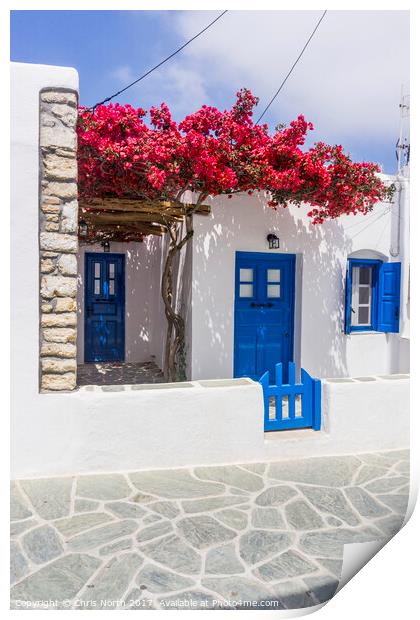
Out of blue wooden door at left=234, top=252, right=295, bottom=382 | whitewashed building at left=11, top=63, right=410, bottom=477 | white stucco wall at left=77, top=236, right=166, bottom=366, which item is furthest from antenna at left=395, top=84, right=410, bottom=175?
white stucco wall at left=77, top=236, right=166, bottom=366

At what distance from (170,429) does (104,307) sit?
5.47 meters

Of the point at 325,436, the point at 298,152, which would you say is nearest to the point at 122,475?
the point at 325,436

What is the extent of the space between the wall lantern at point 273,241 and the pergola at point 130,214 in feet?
3.26

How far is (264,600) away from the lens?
2562mm

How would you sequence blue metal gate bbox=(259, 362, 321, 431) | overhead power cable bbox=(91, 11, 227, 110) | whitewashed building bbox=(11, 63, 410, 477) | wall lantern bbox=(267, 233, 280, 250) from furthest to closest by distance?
wall lantern bbox=(267, 233, 280, 250), overhead power cable bbox=(91, 11, 227, 110), blue metal gate bbox=(259, 362, 321, 431), whitewashed building bbox=(11, 63, 410, 477)

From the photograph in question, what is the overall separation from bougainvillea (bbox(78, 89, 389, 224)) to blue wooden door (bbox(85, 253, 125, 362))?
3750 millimetres

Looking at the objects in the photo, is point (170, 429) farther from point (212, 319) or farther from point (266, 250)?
point (266, 250)

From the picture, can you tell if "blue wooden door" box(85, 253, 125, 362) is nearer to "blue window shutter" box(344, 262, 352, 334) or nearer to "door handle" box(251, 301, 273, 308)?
"door handle" box(251, 301, 273, 308)

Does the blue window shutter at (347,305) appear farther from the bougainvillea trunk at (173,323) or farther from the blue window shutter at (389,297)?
the bougainvillea trunk at (173,323)

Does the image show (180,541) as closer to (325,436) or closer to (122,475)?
(122,475)

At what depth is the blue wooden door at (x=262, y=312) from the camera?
6180mm

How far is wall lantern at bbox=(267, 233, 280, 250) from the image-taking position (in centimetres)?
606

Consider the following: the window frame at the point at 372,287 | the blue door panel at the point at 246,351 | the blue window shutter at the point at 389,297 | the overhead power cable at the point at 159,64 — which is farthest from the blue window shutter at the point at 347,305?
the overhead power cable at the point at 159,64

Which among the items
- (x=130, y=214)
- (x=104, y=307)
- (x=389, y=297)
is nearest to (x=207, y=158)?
(x=130, y=214)
